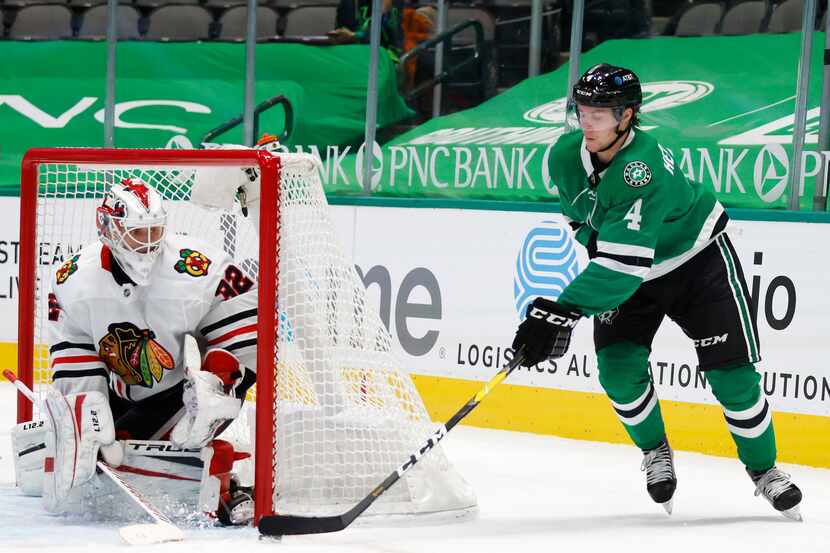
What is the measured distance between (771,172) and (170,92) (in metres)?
2.94

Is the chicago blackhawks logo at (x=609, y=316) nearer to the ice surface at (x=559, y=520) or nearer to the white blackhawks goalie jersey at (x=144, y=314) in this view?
the ice surface at (x=559, y=520)

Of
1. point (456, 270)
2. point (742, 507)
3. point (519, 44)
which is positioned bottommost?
point (742, 507)

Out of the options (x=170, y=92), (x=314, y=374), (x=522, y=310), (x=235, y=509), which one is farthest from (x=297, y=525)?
(x=170, y=92)

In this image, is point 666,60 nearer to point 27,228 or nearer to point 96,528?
point 27,228

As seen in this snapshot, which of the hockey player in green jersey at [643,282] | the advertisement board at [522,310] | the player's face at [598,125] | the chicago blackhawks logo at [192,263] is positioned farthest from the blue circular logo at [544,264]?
the chicago blackhawks logo at [192,263]

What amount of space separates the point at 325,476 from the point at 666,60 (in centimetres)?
261

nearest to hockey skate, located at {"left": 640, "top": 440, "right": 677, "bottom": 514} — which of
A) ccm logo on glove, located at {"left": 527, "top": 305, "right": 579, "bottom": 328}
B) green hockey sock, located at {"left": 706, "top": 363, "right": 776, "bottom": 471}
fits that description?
green hockey sock, located at {"left": 706, "top": 363, "right": 776, "bottom": 471}

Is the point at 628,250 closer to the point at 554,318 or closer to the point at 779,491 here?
the point at 554,318

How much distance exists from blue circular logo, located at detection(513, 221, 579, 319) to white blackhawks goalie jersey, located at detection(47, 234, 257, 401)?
1.65m

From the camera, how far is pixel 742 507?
11.2 feet

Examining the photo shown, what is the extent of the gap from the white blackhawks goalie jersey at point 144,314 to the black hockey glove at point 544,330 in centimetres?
62

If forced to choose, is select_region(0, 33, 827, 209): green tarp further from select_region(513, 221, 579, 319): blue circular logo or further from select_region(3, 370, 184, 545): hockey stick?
select_region(3, 370, 184, 545): hockey stick

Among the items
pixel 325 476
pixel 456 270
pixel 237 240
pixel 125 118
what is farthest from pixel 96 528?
pixel 125 118

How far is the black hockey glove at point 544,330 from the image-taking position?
286cm
